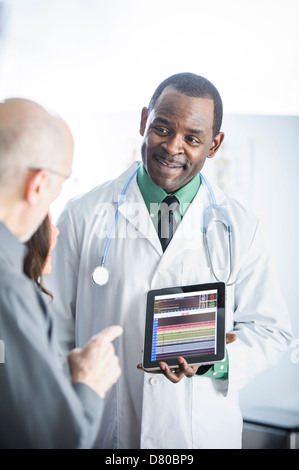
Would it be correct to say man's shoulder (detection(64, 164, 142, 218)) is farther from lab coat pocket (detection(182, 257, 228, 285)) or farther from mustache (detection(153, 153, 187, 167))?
lab coat pocket (detection(182, 257, 228, 285))

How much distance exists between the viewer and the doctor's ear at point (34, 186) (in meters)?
0.79

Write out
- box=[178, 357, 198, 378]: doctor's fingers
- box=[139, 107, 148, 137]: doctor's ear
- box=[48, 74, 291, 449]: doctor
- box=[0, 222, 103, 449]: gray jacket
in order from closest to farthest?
box=[0, 222, 103, 449]: gray jacket → box=[178, 357, 198, 378]: doctor's fingers → box=[48, 74, 291, 449]: doctor → box=[139, 107, 148, 137]: doctor's ear

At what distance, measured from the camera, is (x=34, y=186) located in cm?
79

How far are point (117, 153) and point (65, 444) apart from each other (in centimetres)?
67

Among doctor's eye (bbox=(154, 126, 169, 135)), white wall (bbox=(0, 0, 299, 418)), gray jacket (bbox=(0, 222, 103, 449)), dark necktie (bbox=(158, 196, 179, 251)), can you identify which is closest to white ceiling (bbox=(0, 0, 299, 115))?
white wall (bbox=(0, 0, 299, 418))

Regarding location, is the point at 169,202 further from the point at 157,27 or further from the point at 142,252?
the point at 157,27

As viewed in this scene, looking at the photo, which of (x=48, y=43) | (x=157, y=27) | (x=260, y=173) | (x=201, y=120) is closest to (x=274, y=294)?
(x=260, y=173)

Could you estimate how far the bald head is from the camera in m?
0.78

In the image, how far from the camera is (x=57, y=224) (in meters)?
1.07

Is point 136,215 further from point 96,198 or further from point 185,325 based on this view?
point 185,325

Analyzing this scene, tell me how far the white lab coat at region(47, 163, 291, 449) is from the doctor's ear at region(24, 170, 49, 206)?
26 cm

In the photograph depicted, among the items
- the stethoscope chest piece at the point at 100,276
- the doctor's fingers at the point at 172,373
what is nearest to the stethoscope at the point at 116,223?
the stethoscope chest piece at the point at 100,276

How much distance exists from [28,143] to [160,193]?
0.38 m

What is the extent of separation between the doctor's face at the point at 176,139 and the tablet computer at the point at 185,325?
0.25 m
